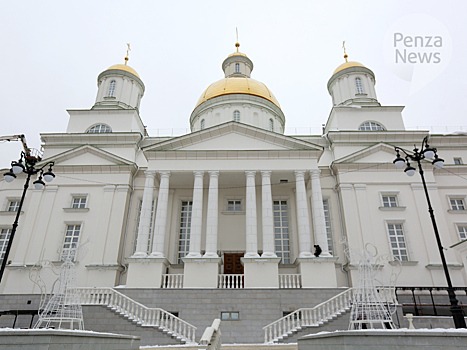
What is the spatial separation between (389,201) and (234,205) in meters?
9.91

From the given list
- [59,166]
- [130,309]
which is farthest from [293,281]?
[59,166]

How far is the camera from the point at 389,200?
72.1 feet

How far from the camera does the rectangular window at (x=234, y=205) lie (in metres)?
23.0

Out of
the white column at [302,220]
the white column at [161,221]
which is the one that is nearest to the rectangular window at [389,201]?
the white column at [302,220]

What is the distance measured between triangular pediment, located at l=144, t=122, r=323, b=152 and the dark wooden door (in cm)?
669

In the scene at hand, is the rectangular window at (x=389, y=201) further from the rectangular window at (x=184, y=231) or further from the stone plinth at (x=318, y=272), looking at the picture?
the rectangular window at (x=184, y=231)

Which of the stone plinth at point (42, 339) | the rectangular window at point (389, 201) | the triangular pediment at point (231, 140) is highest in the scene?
the triangular pediment at point (231, 140)

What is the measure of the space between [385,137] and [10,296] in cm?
2534

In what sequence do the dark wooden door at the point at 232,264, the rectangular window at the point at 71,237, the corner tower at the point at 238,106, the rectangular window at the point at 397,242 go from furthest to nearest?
the corner tower at the point at 238,106
the dark wooden door at the point at 232,264
the rectangular window at the point at 71,237
the rectangular window at the point at 397,242

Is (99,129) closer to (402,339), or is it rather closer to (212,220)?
(212,220)

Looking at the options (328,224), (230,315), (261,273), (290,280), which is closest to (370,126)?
(328,224)

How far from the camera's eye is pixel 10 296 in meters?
18.7

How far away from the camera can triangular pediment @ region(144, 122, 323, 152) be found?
70.1 feet

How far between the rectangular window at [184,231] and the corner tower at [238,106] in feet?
26.3
